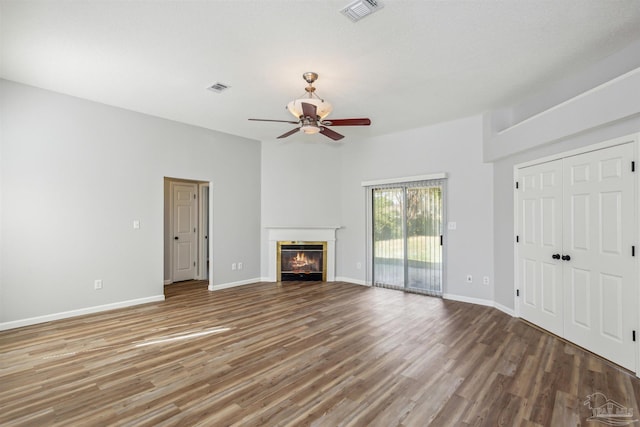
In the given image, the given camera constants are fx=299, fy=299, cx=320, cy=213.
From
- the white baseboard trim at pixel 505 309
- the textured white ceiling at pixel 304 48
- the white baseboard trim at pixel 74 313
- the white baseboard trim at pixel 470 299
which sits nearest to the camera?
the textured white ceiling at pixel 304 48

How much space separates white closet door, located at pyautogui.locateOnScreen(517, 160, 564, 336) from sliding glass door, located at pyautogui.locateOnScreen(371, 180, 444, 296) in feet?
4.44

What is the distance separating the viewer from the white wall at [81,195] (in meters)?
3.72

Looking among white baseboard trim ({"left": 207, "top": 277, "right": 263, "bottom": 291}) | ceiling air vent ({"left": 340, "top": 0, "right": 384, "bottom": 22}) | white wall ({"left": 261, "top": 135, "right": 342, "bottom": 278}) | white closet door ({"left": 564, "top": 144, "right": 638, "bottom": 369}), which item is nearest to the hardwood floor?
white closet door ({"left": 564, "top": 144, "right": 638, "bottom": 369})

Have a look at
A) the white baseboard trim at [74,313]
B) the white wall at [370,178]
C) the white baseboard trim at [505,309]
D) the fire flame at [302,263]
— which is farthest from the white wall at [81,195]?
the white baseboard trim at [505,309]

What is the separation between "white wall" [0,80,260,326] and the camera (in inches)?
146

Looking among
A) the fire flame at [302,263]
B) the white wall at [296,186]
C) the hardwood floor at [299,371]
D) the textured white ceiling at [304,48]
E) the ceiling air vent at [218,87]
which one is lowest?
the hardwood floor at [299,371]

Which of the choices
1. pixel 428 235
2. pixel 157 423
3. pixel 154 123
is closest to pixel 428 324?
pixel 428 235

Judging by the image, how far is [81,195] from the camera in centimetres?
420

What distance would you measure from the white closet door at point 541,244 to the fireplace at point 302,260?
366 cm

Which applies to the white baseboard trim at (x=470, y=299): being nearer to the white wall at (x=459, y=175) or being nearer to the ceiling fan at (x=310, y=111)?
the white wall at (x=459, y=175)

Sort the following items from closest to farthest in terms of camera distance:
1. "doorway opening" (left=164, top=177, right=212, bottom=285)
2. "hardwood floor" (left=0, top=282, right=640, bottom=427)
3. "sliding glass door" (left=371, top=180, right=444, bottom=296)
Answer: "hardwood floor" (left=0, top=282, right=640, bottom=427), "sliding glass door" (left=371, top=180, right=444, bottom=296), "doorway opening" (left=164, top=177, right=212, bottom=285)

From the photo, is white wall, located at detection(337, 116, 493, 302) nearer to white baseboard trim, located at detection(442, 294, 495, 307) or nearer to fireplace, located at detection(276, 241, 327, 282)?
white baseboard trim, located at detection(442, 294, 495, 307)

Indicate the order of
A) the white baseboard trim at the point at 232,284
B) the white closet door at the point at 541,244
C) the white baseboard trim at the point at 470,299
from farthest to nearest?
the white baseboard trim at the point at 232,284, the white baseboard trim at the point at 470,299, the white closet door at the point at 541,244

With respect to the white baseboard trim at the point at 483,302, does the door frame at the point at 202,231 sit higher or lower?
higher
